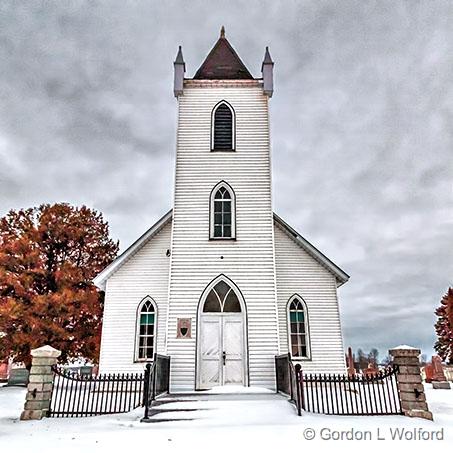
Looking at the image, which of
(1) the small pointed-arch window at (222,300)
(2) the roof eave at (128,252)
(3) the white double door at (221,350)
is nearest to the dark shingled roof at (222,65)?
(2) the roof eave at (128,252)

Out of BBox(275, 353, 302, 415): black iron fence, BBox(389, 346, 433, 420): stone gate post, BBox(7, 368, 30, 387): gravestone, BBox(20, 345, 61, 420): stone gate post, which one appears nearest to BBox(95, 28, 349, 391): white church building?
BBox(275, 353, 302, 415): black iron fence

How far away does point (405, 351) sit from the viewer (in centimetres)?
960

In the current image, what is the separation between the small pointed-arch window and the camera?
41.2 feet

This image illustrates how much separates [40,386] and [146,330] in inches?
197

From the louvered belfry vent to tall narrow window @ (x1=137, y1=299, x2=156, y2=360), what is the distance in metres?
6.08

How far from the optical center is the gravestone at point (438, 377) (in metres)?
19.9

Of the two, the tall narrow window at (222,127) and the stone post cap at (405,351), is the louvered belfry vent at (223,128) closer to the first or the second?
the tall narrow window at (222,127)

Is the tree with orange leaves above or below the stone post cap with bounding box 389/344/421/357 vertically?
above

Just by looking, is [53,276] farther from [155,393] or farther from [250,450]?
[250,450]

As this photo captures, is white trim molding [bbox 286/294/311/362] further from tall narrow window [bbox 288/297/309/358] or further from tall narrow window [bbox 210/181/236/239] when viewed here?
tall narrow window [bbox 210/181/236/239]

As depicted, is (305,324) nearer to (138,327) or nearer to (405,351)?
(405,351)

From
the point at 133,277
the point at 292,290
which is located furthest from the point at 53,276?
the point at 292,290

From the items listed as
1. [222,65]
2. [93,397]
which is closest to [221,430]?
[93,397]

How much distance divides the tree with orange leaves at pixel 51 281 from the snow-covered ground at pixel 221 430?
8.39 m
